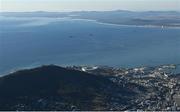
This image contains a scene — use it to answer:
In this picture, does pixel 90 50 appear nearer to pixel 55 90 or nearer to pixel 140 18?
pixel 55 90

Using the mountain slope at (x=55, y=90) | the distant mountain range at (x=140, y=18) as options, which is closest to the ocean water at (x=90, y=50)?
the mountain slope at (x=55, y=90)

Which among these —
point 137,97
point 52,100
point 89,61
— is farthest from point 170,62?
point 52,100

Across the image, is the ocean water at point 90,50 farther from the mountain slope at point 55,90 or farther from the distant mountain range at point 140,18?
the distant mountain range at point 140,18

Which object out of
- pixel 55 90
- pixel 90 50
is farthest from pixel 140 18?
pixel 55 90

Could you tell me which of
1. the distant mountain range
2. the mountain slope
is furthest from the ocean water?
the distant mountain range

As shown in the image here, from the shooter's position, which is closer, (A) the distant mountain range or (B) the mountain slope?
(B) the mountain slope

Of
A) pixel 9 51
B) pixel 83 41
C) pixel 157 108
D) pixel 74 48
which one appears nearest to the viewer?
pixel 157 108

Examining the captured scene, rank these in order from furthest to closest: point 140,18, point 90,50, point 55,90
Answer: point 140,18 → point 90,50 → point 55,90

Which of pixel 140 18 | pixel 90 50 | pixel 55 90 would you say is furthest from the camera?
pixel 140 18

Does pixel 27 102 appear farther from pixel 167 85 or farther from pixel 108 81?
pixel 167 85

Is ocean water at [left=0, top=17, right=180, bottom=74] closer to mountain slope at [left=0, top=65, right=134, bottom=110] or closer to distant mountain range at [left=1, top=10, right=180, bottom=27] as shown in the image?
mountain slope at [left=0, top=65, right=134, bottom=110]

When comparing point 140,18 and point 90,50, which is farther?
point 140,18
